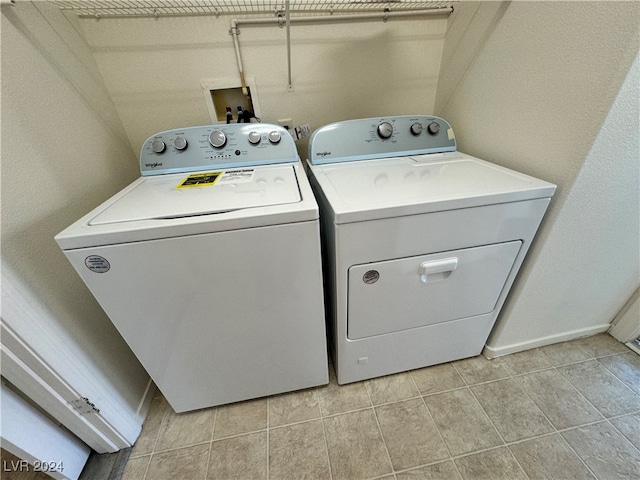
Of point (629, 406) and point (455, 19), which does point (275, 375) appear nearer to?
point (629, 406)

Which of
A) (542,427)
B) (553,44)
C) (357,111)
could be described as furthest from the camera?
A: (357,111)

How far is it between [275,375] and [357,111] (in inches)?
56.8

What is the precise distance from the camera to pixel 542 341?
133cm

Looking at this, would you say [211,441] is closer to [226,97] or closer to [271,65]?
[226,97]

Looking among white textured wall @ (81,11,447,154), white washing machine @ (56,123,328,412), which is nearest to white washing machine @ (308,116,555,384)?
white washing machine @ (56,123,328,412)

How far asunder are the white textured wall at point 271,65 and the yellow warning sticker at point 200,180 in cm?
49

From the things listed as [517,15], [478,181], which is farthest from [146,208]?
[517,15]

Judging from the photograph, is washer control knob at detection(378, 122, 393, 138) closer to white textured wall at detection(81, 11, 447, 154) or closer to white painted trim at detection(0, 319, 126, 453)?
white textured wall at detection(81, 11, 447, 154)

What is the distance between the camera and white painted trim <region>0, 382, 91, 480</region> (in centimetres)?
73

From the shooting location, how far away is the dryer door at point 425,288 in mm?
875

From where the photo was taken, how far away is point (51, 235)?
0.80 meters

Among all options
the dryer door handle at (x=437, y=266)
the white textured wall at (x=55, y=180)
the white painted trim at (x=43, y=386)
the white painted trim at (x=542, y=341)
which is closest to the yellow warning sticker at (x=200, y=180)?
the white textured wall at (x=55, y=180)

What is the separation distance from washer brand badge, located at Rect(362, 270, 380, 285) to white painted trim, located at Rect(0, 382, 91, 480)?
110 centimetres

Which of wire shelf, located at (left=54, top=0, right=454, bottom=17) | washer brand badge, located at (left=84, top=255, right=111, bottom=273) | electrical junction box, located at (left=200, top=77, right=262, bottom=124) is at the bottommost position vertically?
washer brand badge, located at (left=84, top=255, right=111, bottom=273)
